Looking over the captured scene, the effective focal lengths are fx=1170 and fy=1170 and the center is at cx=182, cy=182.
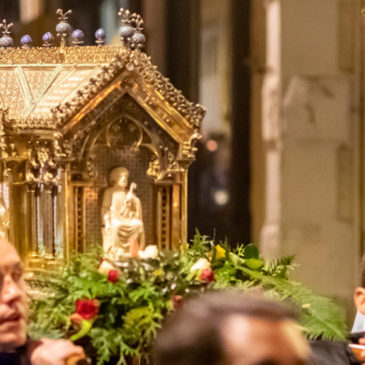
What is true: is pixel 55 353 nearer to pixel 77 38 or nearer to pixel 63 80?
pixel 63 80

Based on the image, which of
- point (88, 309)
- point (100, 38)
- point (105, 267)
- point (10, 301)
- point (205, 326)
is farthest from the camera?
point (100, 38)

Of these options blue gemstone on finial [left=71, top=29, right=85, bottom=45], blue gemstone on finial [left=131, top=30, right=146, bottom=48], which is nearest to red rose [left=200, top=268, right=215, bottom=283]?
blue gemstone on finial [left=131, top=30, right=146, bottom=48]

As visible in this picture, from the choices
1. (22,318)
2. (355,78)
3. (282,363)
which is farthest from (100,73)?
(355,78)

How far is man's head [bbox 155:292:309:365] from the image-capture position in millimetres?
1288

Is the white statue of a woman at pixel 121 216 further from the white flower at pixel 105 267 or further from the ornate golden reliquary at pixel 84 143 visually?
the white flower at pixel 105 267

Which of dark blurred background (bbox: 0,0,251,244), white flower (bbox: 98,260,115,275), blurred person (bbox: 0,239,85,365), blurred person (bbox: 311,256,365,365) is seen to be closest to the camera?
blurred person (bbox: 0,239,85,365)

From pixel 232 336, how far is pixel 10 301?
723 mm

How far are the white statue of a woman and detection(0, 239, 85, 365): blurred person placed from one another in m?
0.71

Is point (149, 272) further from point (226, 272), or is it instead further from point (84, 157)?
point (84, 157)

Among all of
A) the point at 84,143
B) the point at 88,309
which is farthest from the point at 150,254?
the point at 84,143

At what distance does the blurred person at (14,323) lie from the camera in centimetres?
192

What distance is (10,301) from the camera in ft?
6.36

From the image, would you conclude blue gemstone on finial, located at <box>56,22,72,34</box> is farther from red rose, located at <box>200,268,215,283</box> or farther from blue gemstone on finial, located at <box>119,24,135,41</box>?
red rose, located at <box>200,268,215,283</box>

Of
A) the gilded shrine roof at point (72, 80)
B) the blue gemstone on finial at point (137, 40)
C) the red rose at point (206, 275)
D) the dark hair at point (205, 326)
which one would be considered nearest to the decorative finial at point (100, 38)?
the gilded shrine roof at point (72, 80)
